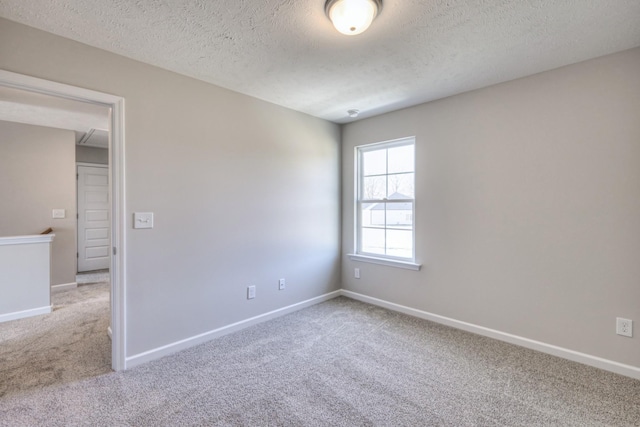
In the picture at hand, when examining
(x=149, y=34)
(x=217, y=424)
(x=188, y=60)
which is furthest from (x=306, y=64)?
(x=217, y=424)

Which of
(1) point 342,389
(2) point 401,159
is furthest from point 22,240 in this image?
(2) point 401,159

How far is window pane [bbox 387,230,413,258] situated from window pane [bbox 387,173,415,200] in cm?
43

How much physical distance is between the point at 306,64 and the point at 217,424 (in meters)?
2.58

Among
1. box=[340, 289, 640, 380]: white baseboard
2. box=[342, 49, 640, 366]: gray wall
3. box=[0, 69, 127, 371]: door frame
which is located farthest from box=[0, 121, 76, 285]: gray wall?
box=[342, 49, 640, 366]: gray wall

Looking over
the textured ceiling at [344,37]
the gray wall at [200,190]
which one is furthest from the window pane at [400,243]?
the textured ceiling at [344,37]

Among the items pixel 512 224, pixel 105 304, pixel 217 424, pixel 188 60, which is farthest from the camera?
pixel 105 304

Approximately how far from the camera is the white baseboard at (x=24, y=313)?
3250 millimetres

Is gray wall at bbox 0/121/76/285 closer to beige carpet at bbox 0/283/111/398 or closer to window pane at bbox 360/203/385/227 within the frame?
beige carpet at bbox 0/283/111/398

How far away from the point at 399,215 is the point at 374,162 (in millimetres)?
790

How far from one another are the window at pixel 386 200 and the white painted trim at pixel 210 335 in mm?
1062

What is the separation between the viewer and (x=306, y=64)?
7.92 ft

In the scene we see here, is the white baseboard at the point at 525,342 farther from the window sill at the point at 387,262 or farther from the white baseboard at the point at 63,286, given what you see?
the white baseboard at the point at 63,286

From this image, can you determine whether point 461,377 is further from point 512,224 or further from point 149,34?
point 149,34

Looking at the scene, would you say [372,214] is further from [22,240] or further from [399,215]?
[22,240]
